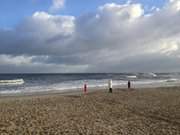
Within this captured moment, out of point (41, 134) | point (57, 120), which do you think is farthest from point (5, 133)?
point (57, 120)

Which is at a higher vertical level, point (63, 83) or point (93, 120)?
point (63, 83)

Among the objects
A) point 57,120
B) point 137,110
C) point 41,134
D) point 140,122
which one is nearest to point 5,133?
point 41,134

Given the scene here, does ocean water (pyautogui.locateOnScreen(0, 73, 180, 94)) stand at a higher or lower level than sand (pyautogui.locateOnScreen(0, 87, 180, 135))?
higher

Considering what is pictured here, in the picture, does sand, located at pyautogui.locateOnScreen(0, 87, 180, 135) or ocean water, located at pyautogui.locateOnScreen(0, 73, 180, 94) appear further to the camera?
ocean water, located at pyautogui.locateOnScreen(0, 73, 180, 94)

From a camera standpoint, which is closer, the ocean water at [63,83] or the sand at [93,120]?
the sand at [93,120]

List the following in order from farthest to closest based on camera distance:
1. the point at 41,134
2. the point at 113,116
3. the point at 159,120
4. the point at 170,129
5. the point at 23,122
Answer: the point at 113,116 → the point at 159,120 → the point at 23,122 → the point at 170,129 → the point at 41,134

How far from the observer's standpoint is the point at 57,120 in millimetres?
12688

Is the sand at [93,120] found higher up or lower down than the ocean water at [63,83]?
lower down

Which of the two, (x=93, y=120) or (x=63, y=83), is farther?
(x=63, y=83)

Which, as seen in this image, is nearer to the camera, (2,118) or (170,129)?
(170,129)

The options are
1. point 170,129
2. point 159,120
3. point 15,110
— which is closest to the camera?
point 170,129

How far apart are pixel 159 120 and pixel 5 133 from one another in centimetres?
634

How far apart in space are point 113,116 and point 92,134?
3.82 metres

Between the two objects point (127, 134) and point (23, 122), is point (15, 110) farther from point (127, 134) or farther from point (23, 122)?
point (127, 134)
